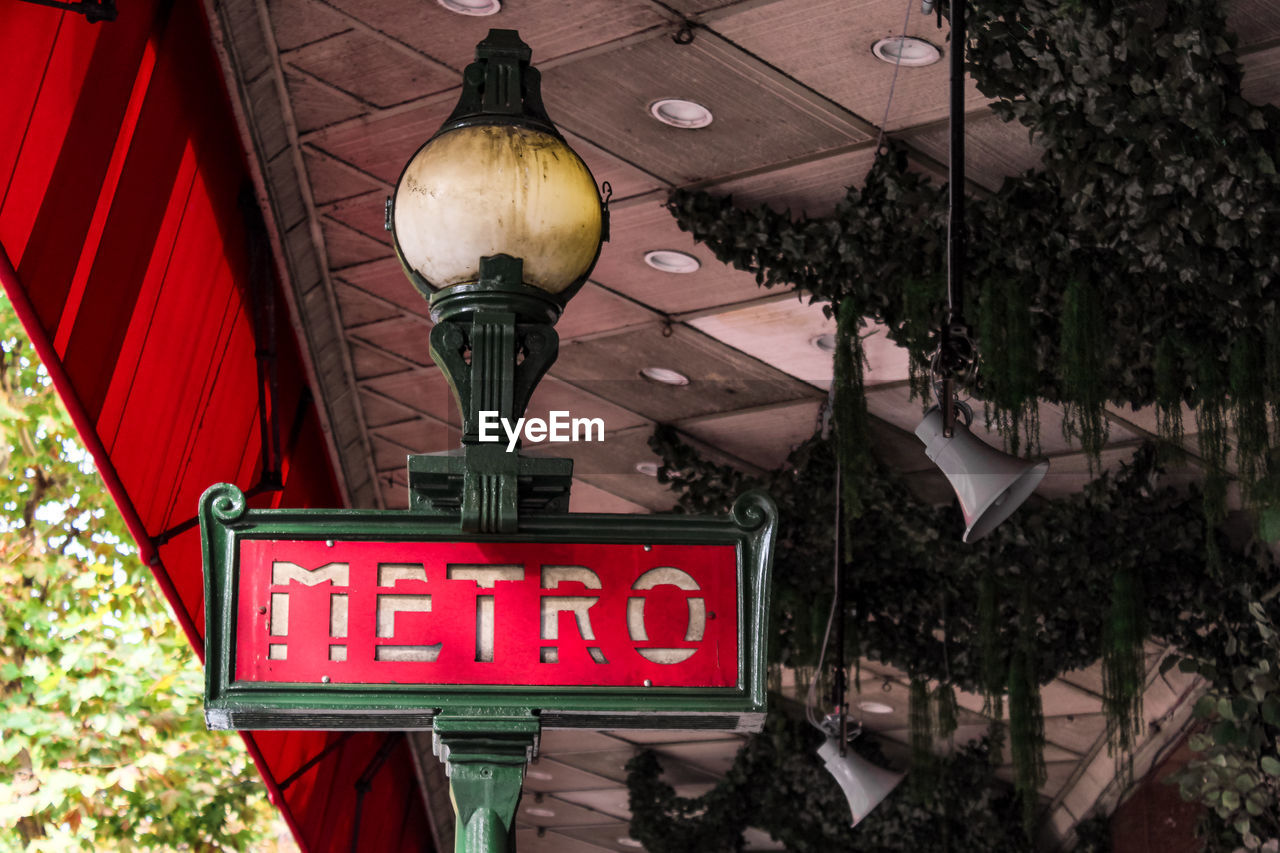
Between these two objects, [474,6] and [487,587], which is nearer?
[487,587]

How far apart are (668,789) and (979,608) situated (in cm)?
623

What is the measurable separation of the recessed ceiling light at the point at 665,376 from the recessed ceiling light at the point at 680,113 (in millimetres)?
2006

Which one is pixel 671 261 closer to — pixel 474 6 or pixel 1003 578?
pixel 474 6

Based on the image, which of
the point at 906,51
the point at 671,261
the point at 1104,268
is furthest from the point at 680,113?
the point at 1104,268

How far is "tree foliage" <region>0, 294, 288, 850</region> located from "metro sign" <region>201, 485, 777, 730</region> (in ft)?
27.9

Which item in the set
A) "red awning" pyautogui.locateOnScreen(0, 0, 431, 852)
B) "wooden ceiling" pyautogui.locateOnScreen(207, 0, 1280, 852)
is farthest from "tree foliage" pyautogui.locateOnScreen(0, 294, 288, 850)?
"wooden ceiling" pyautogui.locateOnScreen(207, 0, 1280, 852)

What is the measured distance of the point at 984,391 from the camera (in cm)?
594

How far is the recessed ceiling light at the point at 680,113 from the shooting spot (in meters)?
6.77

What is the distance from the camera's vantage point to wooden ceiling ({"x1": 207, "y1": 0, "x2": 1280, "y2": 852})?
20.5 ft

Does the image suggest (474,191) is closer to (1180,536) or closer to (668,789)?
(1180,536)

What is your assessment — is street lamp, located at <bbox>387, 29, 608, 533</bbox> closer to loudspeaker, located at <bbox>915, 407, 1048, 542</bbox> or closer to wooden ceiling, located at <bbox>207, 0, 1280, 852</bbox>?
wooden ceiling, located at <bbox>207, 0, 1280, 852</bbox>

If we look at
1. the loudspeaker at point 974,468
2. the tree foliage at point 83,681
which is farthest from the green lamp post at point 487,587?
the tree foliage at point 83,681

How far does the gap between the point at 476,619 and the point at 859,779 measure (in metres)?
8.08

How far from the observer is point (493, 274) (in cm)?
195
